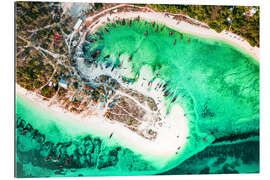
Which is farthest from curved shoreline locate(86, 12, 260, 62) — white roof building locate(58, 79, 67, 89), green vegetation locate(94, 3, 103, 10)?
white roof building locate(58, 79, 67, 89)

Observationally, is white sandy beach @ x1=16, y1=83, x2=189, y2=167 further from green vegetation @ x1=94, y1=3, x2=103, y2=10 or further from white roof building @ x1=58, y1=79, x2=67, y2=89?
green vegetation @ x1=94, y1=3, x2=103, y2=10

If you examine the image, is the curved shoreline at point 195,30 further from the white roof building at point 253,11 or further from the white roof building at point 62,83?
the white roof building at point 62,83

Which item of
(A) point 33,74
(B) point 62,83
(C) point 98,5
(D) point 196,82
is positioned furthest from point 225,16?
(A) point 33,74

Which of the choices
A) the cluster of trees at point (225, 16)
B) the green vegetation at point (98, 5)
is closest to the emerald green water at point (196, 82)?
the cluster of trees at point (225, 16)

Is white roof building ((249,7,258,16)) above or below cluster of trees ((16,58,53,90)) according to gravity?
above

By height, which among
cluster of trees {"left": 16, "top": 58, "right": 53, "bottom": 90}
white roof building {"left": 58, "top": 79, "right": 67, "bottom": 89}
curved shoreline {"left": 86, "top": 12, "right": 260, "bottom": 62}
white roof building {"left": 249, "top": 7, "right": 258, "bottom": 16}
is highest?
white roof building {"left": 249, "top": 7, "right": 258, "bottom": 16}
